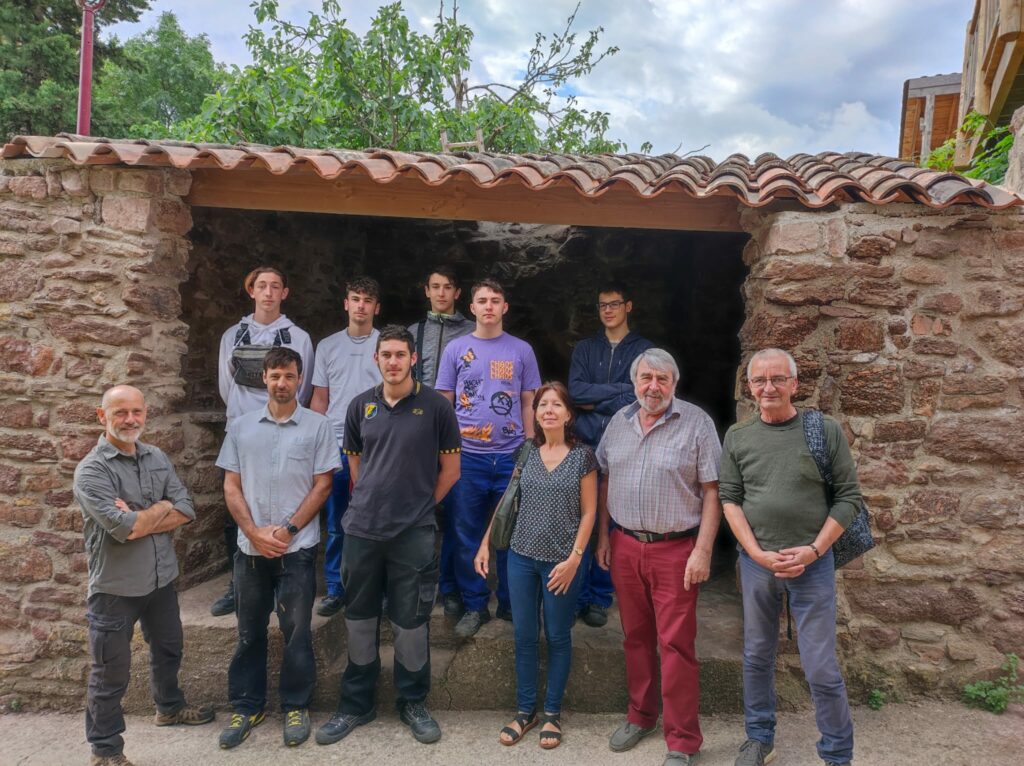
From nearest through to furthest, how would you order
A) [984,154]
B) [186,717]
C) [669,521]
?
[669,521] → [186,717] → [984,154]

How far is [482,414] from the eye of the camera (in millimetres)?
3186

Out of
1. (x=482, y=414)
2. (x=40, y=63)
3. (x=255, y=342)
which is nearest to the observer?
(x=482, y=414)

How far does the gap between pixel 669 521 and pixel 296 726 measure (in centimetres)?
187

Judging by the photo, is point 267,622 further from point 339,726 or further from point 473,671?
point 473,671

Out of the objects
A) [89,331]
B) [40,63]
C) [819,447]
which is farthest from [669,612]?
[40,63]

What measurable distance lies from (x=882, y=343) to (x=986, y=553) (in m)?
1.11

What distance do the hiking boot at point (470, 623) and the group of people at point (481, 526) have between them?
2cm

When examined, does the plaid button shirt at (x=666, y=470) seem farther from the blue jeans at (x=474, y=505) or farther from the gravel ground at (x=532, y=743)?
the gravel ground at (x=532, y=743)

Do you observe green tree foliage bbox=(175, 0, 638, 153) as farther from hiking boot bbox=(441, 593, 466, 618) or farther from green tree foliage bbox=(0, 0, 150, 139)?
hiking boot bbox=(441, 593, 466, 618)

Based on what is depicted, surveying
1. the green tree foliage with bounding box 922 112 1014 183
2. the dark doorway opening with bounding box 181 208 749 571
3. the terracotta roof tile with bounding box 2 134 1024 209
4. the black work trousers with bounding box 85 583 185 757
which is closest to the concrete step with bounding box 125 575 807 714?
the black work trousers with bounding box 85 583 185 757

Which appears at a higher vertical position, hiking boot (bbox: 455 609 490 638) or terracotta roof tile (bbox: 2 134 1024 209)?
terracotta roof tile (bbox: 2 134 1024 209)

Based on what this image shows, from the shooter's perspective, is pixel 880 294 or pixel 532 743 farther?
pixel 880 294

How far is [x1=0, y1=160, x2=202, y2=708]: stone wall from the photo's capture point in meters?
3.23

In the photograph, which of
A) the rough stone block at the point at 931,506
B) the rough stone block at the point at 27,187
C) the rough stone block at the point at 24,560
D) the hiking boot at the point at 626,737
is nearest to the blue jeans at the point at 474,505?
the hiking boot at the point at 626,737
